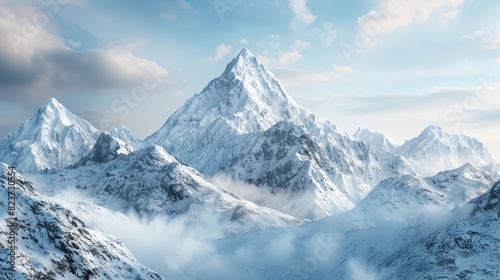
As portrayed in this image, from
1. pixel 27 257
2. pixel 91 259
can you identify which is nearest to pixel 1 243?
pixel 27 257

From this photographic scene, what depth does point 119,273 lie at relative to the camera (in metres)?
174

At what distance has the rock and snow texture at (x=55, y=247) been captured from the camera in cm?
14688

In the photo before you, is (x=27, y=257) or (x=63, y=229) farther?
(x=63, y=229)

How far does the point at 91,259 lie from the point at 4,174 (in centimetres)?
3865

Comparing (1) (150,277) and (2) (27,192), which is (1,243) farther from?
(1) (150,277)

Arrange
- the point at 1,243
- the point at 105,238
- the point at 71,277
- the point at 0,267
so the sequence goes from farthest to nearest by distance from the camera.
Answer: the point at 105,238, the point at 71,277, the point at 1,243, the point at 0,267

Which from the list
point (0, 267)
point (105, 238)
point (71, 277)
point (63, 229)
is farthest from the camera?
point (105, 238)

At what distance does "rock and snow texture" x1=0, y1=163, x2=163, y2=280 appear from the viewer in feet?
482

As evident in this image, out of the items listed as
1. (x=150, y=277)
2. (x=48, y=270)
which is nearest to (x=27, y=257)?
(x=48, y=270)

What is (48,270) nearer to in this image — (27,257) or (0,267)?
(27,257)

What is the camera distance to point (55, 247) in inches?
6348

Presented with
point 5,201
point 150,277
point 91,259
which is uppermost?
point 5,201

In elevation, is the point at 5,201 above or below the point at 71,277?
above

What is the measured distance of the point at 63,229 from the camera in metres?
170
